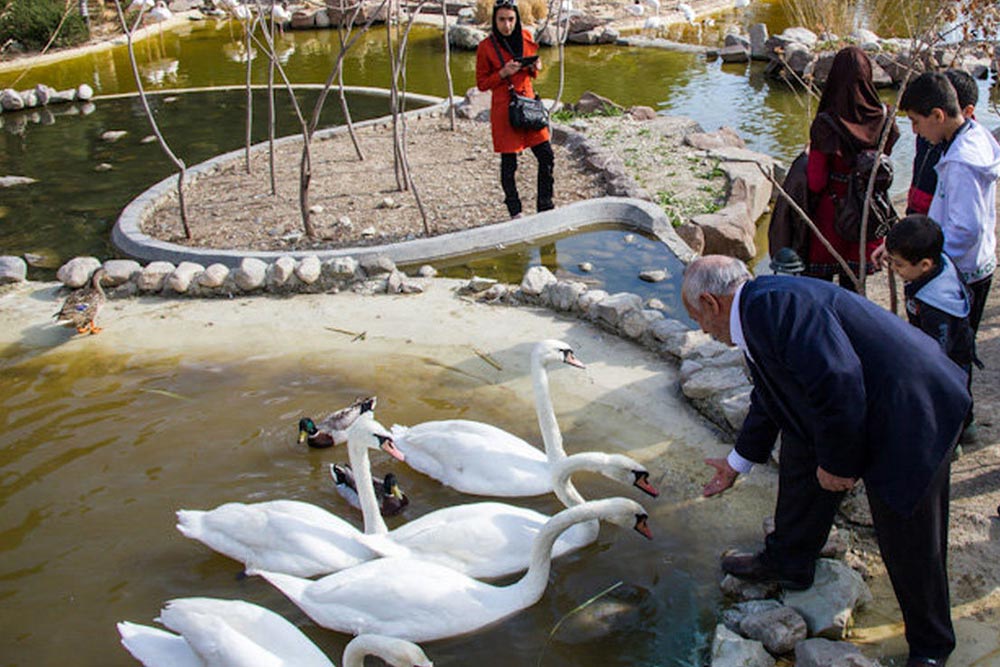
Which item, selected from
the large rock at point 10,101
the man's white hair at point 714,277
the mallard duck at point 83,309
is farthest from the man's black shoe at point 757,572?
the large rock at point 10,101

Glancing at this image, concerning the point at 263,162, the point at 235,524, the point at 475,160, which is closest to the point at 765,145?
the point at 475,160

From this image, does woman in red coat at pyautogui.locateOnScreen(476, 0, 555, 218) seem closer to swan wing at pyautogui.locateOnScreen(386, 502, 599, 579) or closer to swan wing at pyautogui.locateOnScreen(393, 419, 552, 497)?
swan wing at pyautogui.locateOnScreen(393, 419, 552, 497)

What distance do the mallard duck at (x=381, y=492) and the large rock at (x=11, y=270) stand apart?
4288mm

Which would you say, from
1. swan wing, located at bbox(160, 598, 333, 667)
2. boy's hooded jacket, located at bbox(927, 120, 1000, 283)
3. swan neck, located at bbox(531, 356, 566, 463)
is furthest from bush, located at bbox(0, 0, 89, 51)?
boy's hooded jacket, located at bbox(927, 120, 1000, 283)

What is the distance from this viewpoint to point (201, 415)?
564 cm

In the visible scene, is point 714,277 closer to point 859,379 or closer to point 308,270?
point 859,379

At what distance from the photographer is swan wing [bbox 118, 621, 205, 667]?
3604mm

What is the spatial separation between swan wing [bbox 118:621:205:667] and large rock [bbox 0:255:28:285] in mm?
4933

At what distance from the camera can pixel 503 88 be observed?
Result: 8.10 m

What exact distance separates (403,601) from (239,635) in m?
0.66

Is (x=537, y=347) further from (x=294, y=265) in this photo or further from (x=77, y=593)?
(x=294, y=265)

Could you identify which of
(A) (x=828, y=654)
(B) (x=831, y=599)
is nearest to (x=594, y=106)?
(B) (x=831, y=599)

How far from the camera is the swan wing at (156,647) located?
3604 mm

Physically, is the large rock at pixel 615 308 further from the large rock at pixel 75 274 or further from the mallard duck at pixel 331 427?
the large rock at pixel 75 274
